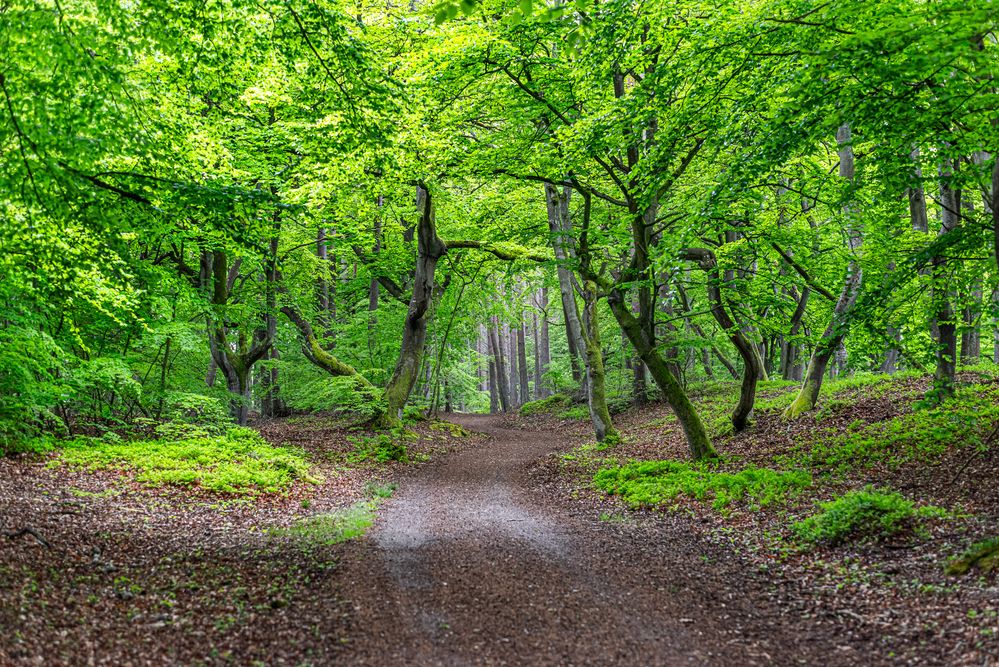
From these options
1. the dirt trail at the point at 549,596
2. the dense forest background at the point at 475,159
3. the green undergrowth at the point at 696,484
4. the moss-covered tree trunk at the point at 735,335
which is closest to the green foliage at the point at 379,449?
the dense forest background at the point at 475,159

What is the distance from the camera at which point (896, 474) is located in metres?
7.78

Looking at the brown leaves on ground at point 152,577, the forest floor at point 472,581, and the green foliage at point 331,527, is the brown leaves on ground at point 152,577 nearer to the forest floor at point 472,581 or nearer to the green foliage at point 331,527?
the forest floor at point 472,581

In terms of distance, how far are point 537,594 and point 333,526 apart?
353 cm

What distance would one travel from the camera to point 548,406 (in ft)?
85.9

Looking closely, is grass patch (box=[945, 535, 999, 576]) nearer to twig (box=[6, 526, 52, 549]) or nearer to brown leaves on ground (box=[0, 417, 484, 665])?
brown leaves on ground (box=[0, 417, 484, 665])

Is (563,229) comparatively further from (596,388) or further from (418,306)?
(418,306)

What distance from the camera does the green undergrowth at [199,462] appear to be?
29.2 feet

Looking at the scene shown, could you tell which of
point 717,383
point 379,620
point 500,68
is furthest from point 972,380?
point 379,620

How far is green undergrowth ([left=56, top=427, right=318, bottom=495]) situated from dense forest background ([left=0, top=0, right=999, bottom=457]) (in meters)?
0.98

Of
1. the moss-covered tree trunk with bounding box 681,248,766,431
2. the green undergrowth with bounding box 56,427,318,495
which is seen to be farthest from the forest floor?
the moss-covered tree trunk with bounding box 681,248,766,431

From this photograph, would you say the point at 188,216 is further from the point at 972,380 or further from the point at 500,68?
the point at 972,380

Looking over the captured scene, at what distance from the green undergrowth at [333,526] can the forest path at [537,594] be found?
0.90ft

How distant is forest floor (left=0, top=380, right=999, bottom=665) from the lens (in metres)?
4.29

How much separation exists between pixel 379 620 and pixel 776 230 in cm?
912
